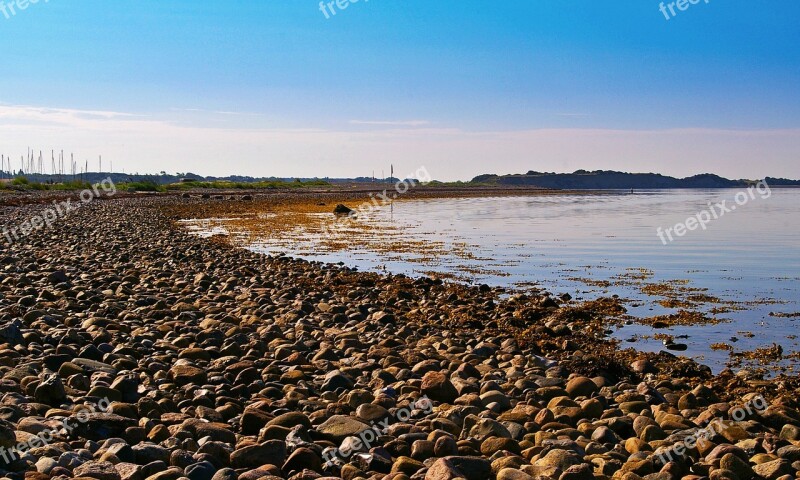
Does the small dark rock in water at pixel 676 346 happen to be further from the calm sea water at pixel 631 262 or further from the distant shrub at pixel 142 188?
the distant shrub at pixel 142 188

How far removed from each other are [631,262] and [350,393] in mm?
15190

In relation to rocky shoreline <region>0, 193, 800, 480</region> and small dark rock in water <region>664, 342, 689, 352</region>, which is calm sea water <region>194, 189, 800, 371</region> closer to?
small dark rock in water <region>664, 342, 689, 352</region>

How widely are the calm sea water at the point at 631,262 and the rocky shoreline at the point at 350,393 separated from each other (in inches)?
74.7

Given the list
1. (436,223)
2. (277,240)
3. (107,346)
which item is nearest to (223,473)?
(107,346)

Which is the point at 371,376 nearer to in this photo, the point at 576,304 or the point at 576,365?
the point at 576,365

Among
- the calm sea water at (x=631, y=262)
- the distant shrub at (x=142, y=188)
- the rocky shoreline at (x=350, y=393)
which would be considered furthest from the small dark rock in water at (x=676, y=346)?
the distant shrub at (x=142, y=188)

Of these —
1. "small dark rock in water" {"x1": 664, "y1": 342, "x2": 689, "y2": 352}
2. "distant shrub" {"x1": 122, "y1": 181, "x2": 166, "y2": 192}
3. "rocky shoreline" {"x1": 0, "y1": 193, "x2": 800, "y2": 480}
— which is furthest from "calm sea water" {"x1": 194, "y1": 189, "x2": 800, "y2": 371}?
"distant shrub" {"x1": 122, "y1": 181, "x2": 166, "y2": 192}

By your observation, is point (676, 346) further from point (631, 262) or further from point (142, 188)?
point (142, 188)

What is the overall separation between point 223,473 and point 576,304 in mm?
10109

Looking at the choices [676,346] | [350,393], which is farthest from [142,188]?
[350,393]

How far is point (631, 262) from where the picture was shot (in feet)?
67.6

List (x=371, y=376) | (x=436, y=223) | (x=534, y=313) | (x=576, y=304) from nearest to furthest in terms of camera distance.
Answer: (x=371, y=376)
(x=534, y=313)
(x=576, y=304)
(x=436, y=223)

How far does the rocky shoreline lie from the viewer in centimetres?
540

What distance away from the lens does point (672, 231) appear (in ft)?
106
